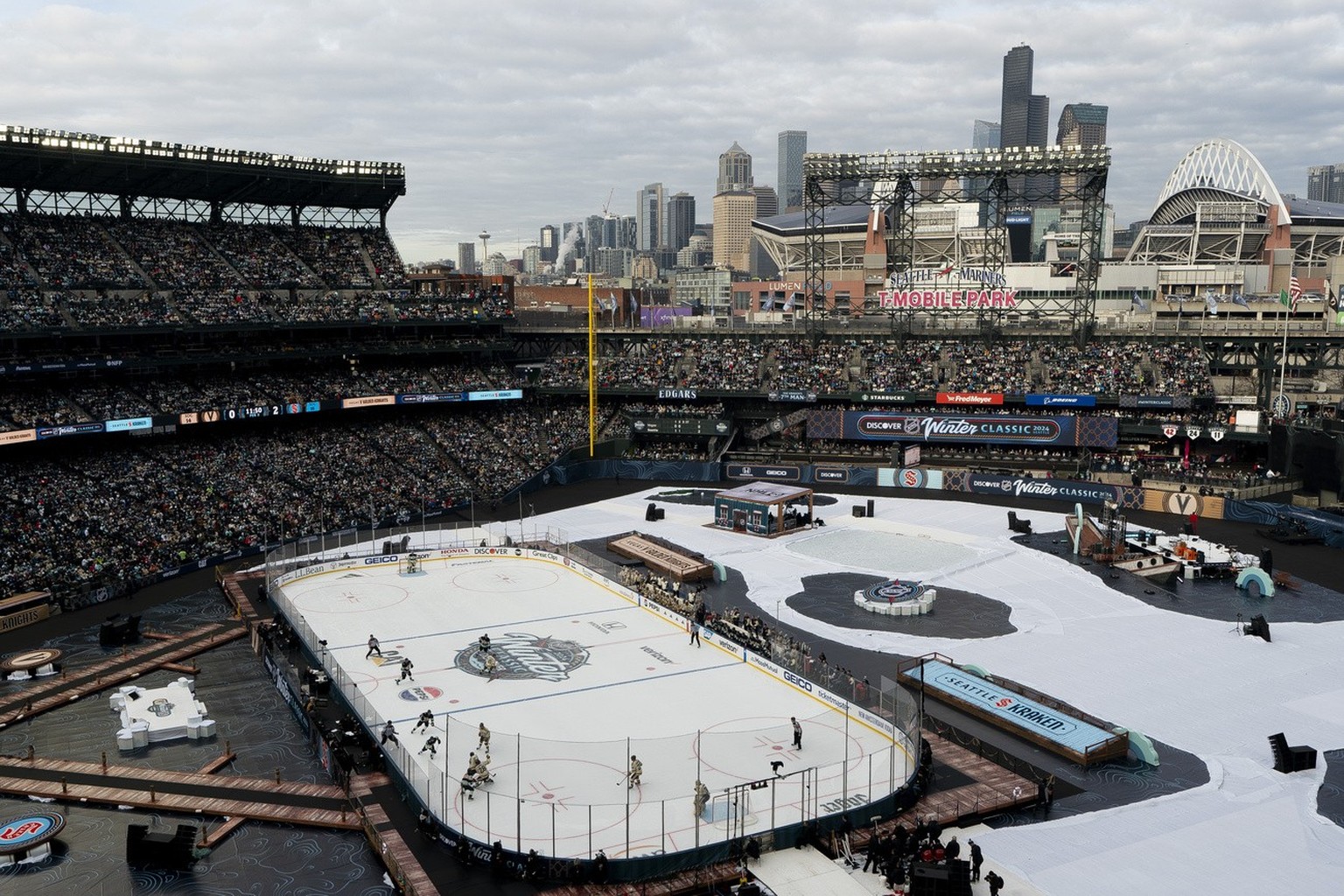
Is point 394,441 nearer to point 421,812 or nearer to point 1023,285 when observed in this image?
point 421,812

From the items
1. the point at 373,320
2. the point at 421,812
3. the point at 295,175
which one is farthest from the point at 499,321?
the point at 421,812

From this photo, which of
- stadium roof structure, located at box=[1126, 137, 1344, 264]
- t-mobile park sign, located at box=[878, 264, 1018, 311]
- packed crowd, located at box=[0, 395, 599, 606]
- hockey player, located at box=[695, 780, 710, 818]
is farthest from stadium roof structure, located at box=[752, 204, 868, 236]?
hockey player, located at box=[695, 780, 710, 818]

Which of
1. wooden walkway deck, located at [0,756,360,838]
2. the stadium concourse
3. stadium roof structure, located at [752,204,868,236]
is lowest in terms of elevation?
wooden walkway deck, located at [0,756,360,838]

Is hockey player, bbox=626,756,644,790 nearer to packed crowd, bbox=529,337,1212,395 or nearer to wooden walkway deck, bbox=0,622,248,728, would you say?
wooden walkway deck, bbox=0,622,248,728

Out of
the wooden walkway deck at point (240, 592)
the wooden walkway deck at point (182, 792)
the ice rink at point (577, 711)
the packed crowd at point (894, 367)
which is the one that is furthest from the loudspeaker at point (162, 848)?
the packed crowd at point (894, 367)

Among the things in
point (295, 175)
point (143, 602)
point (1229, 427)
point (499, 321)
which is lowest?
point (143, 602)

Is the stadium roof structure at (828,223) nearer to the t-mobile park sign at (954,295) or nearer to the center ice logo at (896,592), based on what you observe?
the t-mobile park sign at (954,295)
